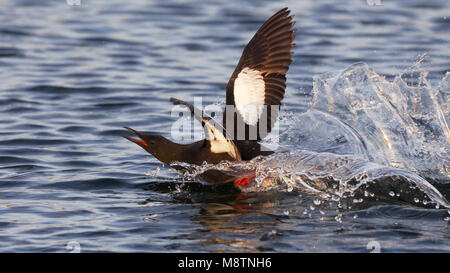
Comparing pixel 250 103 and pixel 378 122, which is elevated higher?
pixel 250 103

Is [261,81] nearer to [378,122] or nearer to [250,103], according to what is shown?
[250,103]

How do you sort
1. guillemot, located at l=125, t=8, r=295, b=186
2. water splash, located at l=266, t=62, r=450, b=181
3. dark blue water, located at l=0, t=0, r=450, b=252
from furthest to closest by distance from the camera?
water splash, located at l=266, t=62, r=450, b=181 → guillemot, located at l=125, t=8, r=295, b=186 → dark blue water, located at l=0, t=0, r=450, b=252

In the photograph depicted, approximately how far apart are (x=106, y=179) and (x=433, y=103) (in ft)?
9.43

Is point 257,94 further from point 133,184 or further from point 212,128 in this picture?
point 133,184

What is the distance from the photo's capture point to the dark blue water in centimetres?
473

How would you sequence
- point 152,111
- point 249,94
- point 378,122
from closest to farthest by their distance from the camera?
point 249,94 < point 378,122 < point 152,111

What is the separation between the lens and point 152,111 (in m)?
8.20

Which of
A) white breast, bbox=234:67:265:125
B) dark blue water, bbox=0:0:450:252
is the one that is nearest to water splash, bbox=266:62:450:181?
dark blue water, bbox=0:0:450:252

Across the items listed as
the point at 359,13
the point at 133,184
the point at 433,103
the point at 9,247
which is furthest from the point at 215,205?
the point at 359,13

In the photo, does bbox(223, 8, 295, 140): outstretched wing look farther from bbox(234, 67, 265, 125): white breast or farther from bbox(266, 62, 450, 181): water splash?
bbox(266, 62, 450, 181): water splash

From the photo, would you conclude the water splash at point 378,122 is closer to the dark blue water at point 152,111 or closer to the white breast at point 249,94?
the dark blue water at point 152,111

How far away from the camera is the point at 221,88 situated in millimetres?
8867

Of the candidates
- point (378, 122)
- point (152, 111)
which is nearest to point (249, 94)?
point (378, 122)

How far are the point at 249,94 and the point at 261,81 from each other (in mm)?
169
